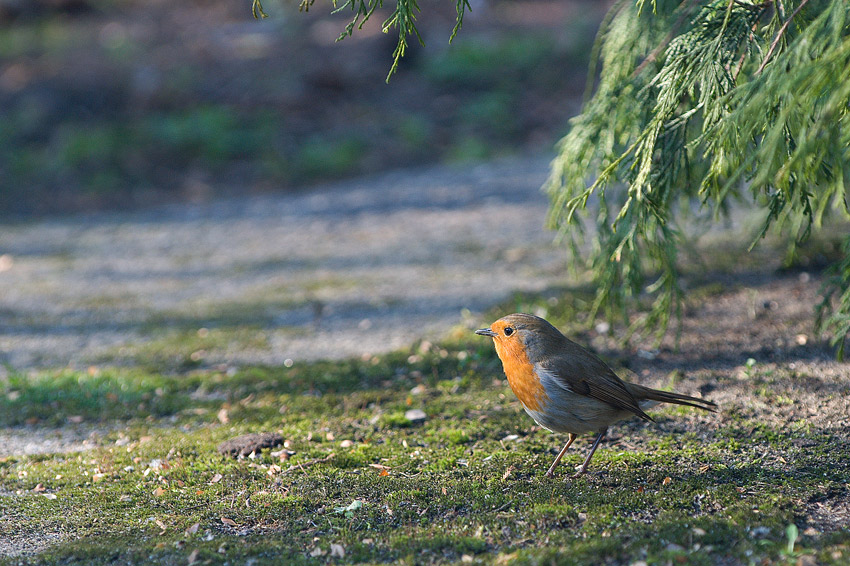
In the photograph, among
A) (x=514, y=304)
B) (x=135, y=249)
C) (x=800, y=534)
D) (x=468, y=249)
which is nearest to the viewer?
(x=800, y=534)

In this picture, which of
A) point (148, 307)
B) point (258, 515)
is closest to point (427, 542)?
point (258, 515)

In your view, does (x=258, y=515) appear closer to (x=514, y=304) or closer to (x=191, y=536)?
(x=191, y=536)

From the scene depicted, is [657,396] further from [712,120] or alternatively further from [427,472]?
[712,120]

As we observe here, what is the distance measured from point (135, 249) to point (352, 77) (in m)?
5.67

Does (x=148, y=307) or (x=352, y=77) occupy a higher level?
(x=352, y=77)

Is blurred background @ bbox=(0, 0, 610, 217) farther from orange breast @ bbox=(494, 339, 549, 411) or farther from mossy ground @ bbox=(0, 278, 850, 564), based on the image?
orange breast @ bbox=(494, 339, 549, 411)

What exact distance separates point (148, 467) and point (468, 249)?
4718 mm

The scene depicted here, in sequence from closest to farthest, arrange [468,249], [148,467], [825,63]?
1. [825,63]
2. [148,467]
3. [468,249]

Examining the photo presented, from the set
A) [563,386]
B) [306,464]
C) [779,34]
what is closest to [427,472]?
[306,464]

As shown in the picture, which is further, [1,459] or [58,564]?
[1,459]

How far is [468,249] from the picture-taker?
8.09 m

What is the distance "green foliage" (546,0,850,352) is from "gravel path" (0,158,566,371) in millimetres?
2258

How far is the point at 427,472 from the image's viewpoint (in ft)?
12.3

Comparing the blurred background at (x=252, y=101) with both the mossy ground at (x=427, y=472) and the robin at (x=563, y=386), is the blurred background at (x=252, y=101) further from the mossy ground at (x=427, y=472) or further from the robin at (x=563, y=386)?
the robin at (x=563, y=386)
